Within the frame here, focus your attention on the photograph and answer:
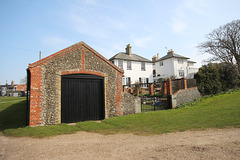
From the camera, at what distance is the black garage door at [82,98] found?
887 cm

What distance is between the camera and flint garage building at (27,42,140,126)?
8000 millimetres

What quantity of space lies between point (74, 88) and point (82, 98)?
2.76 feet

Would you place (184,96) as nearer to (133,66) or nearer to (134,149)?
(134,149)

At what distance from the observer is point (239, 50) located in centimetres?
2486

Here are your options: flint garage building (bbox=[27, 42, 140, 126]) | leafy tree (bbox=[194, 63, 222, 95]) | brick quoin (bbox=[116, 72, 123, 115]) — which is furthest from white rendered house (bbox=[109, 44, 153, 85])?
flint garage building (bbox=[27, 42, 140, 126])

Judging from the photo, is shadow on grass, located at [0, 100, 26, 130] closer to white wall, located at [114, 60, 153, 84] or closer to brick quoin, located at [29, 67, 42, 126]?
brick quoin, located at [29, 67, 42, 126]

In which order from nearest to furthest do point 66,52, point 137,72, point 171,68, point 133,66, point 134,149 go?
1. point 134,149
2. point 66,52
3. point 133,66
4. point 137,72
5. point 171,68

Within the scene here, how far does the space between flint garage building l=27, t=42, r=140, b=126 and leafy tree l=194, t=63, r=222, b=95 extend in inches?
398

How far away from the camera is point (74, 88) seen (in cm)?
919

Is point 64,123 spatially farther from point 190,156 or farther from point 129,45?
point 129,45

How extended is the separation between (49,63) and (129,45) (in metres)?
23.7

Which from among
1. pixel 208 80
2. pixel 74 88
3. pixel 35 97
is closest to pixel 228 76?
pixel 208 80

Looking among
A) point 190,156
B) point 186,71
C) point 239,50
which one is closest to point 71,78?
point 190,156

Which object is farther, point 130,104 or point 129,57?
point 129,57
